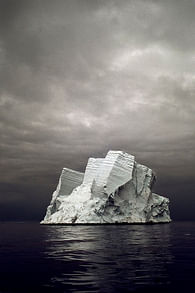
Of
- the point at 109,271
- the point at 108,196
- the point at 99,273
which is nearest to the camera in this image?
the point at 99,273

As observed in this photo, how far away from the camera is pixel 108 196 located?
59969mm

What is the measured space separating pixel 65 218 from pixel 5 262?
42.8m

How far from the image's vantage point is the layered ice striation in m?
58.6

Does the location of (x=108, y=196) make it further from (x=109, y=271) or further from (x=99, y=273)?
(x=99, y=273)

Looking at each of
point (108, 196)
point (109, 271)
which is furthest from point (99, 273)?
point (108, 196)

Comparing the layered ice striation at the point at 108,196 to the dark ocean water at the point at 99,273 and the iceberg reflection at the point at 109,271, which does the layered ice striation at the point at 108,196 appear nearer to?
the iceberg reflection at the point at 109,271

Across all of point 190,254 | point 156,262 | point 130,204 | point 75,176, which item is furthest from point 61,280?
point 75,176

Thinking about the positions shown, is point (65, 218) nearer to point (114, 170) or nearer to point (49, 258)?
point (114, 170)

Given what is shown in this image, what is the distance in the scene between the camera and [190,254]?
19.3 meters

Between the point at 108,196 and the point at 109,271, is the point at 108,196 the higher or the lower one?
the higher one

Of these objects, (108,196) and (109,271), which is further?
(108,196)

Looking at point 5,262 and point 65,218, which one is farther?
point 65,218

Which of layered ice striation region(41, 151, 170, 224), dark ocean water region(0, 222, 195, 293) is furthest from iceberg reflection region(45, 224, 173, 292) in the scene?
layered ice striation region(41, 151, 170, 224)

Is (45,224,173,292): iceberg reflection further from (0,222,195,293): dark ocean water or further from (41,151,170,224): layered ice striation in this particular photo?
(41,151,170,224): layered ice striation
